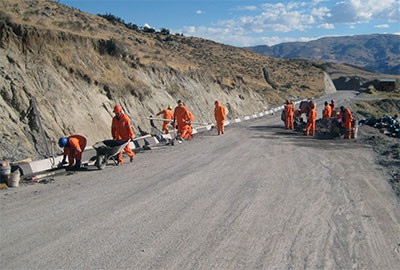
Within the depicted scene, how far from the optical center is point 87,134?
14.7 metres

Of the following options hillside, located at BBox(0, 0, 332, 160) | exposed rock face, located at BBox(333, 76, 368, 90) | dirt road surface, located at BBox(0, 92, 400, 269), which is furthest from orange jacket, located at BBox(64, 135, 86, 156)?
exposed rock face, located at BBox(333, 76, 368, 90)

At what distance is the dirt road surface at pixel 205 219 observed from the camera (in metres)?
5.05

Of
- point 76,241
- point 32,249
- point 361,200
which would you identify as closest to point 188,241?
point 76,241

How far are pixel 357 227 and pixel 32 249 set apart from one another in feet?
18.4

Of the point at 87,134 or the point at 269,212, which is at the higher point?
the point at 87,134

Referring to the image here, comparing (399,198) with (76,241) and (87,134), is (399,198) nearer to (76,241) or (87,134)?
(76,241)

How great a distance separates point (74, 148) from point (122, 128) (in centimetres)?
200

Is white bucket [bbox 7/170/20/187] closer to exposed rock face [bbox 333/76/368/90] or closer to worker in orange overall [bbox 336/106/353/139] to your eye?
worker in orange overall [bbox 336/106/353/139]

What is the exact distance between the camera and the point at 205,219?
6469 mm

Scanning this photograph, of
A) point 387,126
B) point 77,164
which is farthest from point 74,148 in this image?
point 387,126

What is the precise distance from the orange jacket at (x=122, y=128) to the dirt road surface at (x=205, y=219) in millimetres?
1130

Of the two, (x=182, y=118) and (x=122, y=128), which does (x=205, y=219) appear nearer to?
(x=122, y=128)

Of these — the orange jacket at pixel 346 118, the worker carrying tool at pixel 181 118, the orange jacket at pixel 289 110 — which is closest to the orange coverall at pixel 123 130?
the worker carrying tool at pixel 181 118

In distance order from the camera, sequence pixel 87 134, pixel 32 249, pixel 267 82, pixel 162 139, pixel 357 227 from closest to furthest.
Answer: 1. pixel 32 249
2. pixel 357 227
3. pixel 87 134
4. pixel 162 139
5. pixel 267 82
